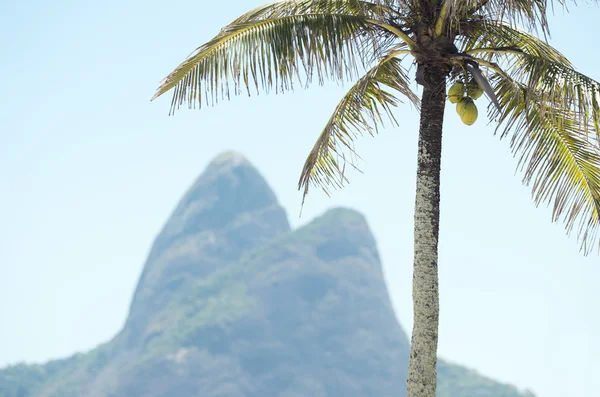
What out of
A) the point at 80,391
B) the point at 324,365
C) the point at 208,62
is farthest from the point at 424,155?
the point at 80,391

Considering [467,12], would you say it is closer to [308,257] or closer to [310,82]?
[310,82]

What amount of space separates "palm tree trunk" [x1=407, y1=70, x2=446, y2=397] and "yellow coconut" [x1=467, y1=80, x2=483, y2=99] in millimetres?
250

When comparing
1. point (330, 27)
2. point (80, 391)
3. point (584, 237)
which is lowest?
point (80, 391)

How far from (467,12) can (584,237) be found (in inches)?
101

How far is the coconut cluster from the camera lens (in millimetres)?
8695

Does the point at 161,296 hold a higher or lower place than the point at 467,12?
lower

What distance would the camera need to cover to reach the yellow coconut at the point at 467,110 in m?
8.69

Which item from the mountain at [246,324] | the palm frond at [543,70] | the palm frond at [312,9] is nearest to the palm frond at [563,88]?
the palm frond at [543,70]

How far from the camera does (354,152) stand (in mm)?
9992

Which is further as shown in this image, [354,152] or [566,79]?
[354,152]

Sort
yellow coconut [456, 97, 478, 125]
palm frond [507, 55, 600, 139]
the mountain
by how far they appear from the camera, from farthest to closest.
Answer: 1. the mountain
2. yellow coconut [456, 97, 478, 125]
3. palm frond [507, 55, 600, 139]

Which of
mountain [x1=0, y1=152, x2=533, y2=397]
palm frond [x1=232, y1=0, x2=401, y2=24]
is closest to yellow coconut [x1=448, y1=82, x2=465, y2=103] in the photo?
palm frond [x1=232, y1=0, x2=401, y2=24]

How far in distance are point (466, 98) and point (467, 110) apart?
13 cm

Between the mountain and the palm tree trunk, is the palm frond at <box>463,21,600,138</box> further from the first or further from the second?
the mountain
